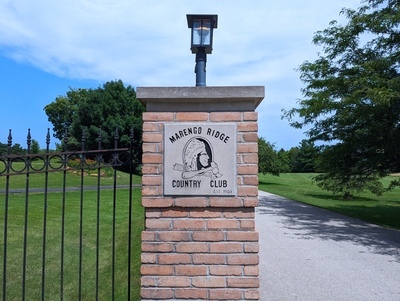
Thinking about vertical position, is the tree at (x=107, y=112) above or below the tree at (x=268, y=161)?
above

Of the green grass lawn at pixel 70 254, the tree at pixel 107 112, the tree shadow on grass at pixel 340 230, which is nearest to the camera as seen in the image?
the green grass lawn at pixel 70 254

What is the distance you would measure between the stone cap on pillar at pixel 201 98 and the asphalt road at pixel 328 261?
2.69 metres

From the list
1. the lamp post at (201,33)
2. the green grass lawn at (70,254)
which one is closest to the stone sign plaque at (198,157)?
the lamp post at (201,33)

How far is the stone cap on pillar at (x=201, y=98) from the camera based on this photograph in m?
3.34

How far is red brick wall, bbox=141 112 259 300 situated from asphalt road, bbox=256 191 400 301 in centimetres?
180

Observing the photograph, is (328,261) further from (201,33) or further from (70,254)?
(201,33)

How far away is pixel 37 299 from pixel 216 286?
8.73 feet

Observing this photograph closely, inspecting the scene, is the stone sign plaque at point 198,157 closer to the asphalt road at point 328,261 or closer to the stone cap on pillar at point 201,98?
the stone cap on pillar at point 201,98

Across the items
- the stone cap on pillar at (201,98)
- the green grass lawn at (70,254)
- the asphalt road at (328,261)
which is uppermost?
the stone cap on pillar at (201,98)

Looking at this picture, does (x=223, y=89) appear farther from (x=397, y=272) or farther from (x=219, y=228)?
(x=397, y=272)

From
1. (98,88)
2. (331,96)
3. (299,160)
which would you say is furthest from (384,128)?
(299,160)

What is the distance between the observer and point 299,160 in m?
55.9

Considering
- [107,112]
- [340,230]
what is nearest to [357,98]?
[340,230]

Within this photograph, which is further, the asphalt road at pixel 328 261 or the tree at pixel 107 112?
the tree at pixel 107 112
